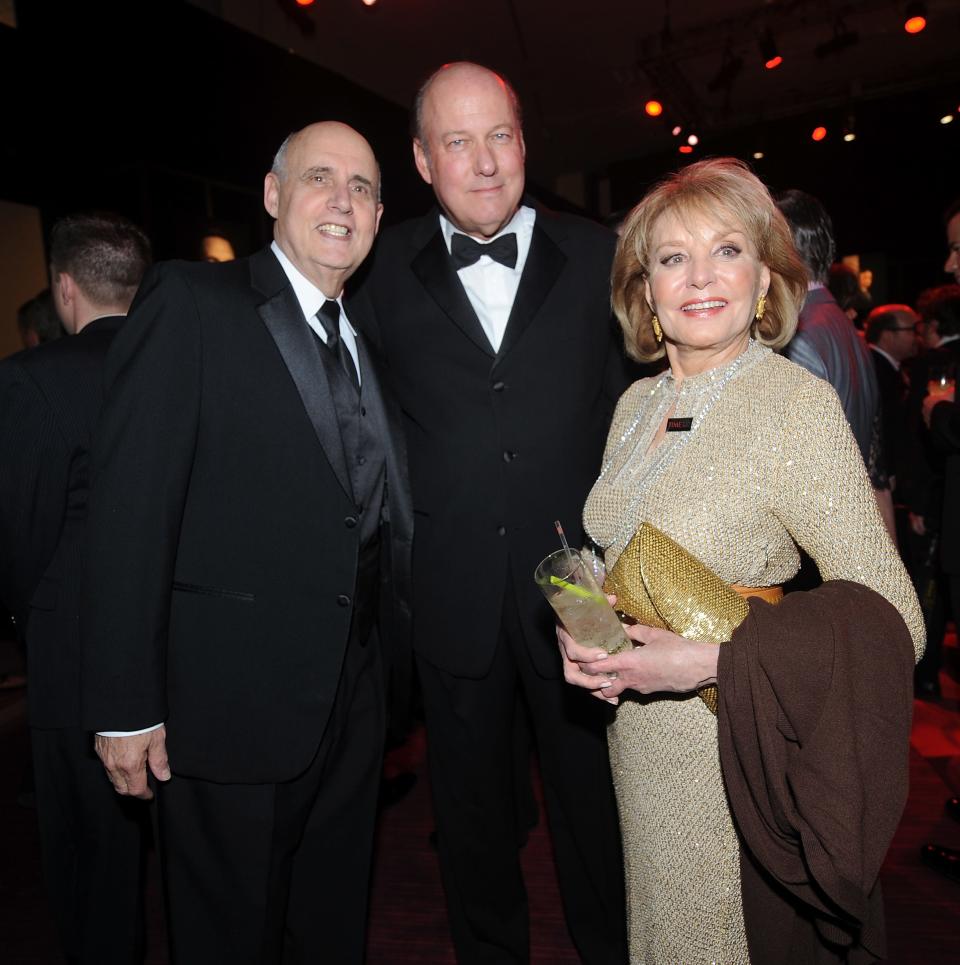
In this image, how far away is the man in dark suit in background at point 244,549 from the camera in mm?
1531

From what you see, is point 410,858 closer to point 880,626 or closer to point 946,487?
point 880,626

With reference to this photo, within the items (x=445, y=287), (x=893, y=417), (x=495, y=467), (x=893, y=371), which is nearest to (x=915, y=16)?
(x=893, y=371)

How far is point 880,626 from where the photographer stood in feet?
4.04

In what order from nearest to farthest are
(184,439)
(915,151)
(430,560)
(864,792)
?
(864,792) < (184,439) < (430,560) < (915,151)

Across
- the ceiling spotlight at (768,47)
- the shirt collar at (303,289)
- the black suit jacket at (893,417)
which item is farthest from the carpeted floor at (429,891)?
the ceiling spotlight at (768,47)

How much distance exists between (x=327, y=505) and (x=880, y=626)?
110cm

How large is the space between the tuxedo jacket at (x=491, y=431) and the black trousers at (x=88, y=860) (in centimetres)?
106

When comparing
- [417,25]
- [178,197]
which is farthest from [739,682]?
[417,25]

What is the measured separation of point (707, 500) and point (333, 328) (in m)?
0.97

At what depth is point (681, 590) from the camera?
132 cm

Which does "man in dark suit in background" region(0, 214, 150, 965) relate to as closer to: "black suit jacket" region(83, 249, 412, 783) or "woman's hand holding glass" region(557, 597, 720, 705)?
"black suit jacket" region(83, 249, 412, 783)

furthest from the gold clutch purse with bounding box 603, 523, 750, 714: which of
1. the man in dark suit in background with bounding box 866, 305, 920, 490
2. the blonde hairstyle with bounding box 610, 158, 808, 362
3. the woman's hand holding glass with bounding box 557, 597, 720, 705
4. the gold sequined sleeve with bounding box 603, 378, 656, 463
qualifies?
the man in dark suit in background with bounding box 866, 305, 920, 490

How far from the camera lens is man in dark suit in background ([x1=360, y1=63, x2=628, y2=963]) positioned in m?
1.98

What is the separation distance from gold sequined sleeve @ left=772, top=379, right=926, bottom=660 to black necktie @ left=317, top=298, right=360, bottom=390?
3.33 feet
